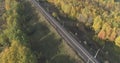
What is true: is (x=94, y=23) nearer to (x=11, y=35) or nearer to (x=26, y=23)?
(x=26, y=23)

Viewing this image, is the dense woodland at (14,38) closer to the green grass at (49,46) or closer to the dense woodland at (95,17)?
the green grass at (49,46)

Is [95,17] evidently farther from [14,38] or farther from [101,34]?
[14,38]

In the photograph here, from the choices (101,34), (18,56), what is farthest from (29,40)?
(101,34)

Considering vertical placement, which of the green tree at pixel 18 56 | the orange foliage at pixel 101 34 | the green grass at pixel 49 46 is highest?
the green tree at pixel 18 56

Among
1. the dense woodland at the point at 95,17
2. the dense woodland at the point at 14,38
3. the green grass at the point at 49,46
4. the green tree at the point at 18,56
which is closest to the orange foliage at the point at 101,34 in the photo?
the dense woodland at the point at 95,17

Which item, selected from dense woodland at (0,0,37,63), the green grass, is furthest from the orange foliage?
dense woodland at (0,0,37,63)

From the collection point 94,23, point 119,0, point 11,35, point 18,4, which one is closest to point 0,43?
point 11,35
